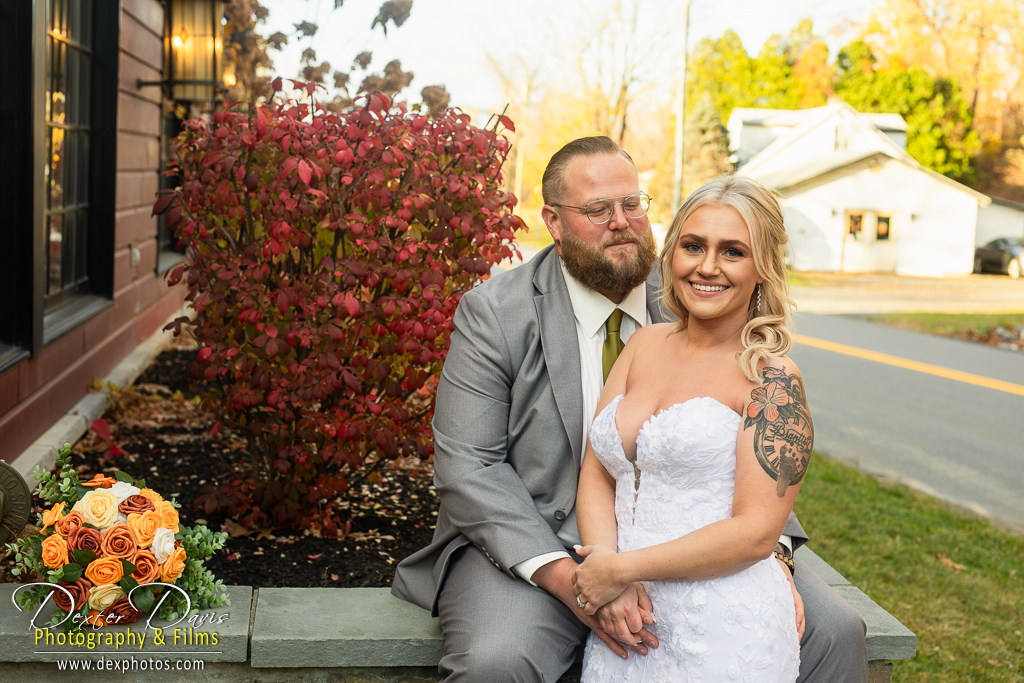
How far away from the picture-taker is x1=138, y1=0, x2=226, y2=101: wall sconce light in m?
7.59

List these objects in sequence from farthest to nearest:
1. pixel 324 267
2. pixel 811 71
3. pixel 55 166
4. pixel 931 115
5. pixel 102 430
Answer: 1. pixel 811 71
2. pixel 931 115
3. pixel 55 166
4. pixel 102 430
5. pixel 324 267

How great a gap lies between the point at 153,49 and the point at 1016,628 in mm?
7493

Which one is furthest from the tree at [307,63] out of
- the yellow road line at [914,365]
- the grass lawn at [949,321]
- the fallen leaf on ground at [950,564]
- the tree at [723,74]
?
the tree at [723,74]

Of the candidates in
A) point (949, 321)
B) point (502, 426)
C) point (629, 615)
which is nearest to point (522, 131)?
point (949, 321)

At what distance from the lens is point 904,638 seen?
2936mm

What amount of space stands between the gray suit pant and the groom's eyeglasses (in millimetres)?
1239

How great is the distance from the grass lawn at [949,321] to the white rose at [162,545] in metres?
15.8

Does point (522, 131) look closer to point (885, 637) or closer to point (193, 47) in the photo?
point (193, 47)

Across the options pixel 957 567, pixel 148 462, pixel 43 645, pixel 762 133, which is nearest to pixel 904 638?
pixel 957 567

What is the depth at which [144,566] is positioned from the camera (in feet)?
8.50

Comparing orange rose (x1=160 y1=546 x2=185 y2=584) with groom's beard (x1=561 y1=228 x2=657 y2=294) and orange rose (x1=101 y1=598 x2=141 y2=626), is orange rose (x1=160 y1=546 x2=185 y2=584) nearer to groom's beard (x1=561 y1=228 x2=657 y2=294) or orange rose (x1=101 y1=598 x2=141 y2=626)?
orange rose (x1=101 y1=598 x2=141 y2=626)

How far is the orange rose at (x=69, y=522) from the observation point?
2.57 meters

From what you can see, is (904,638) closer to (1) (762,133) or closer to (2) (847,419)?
(2) (847,419)

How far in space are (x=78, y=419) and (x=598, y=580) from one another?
3.78 metres
